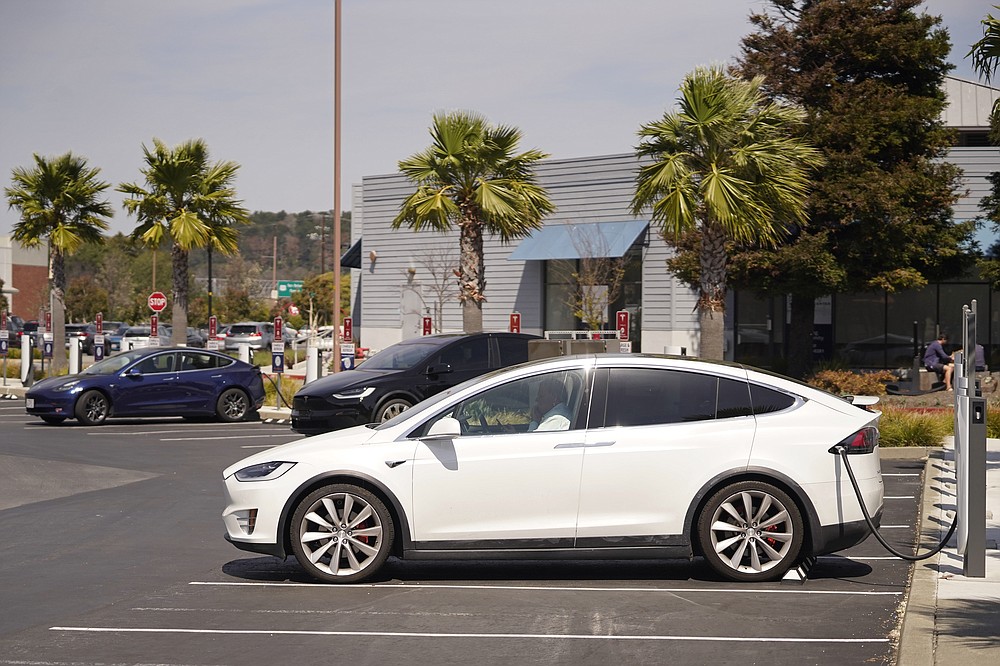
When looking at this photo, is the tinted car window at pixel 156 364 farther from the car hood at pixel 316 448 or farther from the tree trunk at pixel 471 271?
the car hood at pixel 316 448

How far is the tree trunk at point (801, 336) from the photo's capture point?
30094 mm

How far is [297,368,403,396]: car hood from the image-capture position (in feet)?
56.1

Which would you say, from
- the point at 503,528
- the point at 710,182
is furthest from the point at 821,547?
the point at 710,182

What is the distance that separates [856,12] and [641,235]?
1175 cm

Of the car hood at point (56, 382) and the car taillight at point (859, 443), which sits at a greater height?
the car taillight at point (859, 443)

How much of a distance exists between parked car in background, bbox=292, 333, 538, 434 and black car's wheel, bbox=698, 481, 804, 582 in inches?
369

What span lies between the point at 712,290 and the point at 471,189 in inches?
259

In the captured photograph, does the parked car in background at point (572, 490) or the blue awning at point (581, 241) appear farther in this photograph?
the blue awning at point (581, 241)

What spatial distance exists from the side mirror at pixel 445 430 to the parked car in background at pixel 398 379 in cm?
888

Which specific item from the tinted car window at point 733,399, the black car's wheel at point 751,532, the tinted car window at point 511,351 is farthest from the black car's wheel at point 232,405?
the black car's wheel at point 751,532

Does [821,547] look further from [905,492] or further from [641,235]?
[641,235]

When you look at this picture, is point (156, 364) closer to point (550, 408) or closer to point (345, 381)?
point (345, 381)

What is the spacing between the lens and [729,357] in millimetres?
37438

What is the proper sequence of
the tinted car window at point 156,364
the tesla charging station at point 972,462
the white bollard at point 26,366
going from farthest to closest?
the white bollard at point 26,366, the tinted car window at point 156,364, the tesla charging station at point 972,462
